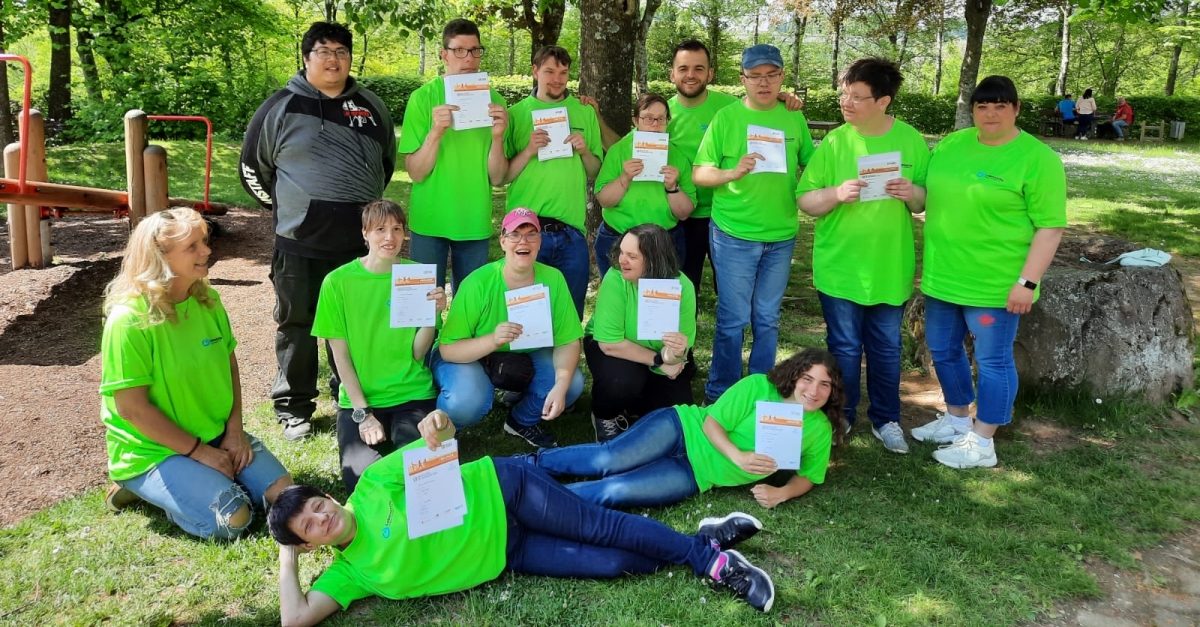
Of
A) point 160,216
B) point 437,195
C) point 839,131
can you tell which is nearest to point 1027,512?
point 839,131

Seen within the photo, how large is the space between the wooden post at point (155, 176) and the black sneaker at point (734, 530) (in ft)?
20.4

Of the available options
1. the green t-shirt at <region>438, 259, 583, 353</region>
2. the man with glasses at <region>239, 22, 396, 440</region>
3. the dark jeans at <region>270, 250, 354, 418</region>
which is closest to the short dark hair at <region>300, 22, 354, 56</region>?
the man with glasses at <region>239, 22, 396, 440</region>

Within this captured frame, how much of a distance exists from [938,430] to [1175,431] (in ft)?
4.83

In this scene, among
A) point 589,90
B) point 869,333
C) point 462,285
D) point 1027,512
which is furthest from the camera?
point 589,90

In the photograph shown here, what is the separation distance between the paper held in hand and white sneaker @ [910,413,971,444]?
9.22 feet

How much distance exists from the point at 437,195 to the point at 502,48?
4704 cm

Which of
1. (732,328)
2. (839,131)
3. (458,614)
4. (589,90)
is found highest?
(589,90)

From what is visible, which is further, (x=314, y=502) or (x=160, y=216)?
(x=160, y=216)

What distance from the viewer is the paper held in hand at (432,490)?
293cm

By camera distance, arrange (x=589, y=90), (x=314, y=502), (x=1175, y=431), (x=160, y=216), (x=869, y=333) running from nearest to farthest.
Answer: (x=314, y=502), (x=160, y=216), (x=869, y=333), (x=1175, y=431), (x=589, y=90)

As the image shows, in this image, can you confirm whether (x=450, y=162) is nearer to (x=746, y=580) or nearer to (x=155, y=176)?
(x=746, y=580)

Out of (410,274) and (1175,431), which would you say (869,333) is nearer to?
(1175,431)

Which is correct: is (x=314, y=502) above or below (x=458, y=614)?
above

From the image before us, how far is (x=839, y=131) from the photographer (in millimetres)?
4316
